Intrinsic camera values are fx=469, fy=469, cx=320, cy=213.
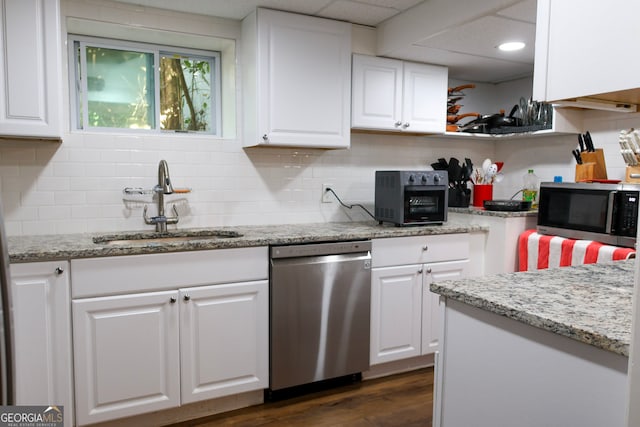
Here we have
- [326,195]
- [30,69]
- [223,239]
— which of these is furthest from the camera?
[326,195]

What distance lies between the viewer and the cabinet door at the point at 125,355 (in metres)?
2.15

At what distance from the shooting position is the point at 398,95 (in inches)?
127

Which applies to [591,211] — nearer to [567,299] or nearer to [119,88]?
[567,299]

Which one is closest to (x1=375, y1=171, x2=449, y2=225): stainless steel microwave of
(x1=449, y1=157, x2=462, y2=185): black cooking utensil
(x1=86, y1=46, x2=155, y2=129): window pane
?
(x1=449, y1=157, x2=462, y2=185): black cooking utensil

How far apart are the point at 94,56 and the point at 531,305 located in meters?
2.71

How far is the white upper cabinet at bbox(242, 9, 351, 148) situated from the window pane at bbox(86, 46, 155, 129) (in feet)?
1.96

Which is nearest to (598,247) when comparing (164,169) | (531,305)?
(531,305)

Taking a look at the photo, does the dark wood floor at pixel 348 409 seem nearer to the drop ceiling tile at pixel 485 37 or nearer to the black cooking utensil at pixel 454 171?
the black cooking utensil at pixel 454 171

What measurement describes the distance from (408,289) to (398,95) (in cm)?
132

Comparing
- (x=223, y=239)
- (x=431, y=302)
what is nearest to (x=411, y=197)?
(x=431, y=302)

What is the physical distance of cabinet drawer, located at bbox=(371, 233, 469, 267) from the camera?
111 inches

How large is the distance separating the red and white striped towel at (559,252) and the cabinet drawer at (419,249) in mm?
362

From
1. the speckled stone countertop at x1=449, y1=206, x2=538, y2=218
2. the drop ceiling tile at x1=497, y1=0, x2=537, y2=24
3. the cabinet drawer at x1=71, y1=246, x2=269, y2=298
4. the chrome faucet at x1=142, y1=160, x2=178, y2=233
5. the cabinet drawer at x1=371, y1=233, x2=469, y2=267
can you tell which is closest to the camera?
the cabinet drawer at x1=71, y1=246, x2=269, y2=298

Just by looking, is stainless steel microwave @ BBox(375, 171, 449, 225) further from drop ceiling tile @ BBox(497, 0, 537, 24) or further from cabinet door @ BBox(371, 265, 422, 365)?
drop ceiling tile @ BBox(497, 0, 537, 24)
